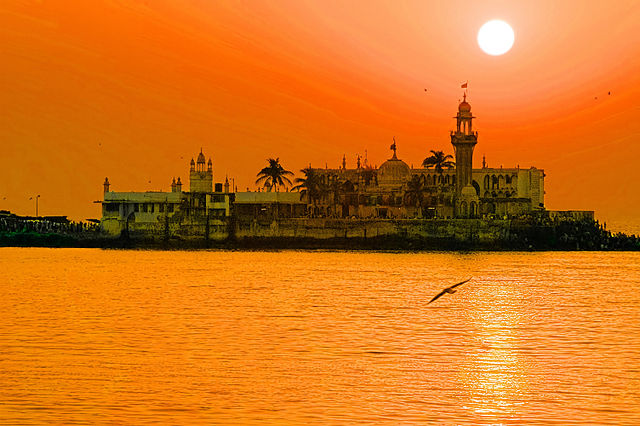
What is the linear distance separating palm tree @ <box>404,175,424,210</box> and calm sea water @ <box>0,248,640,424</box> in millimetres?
82566

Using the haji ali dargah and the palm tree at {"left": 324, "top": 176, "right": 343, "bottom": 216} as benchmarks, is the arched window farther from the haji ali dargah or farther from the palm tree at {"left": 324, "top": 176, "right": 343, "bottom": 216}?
the palm tree at {"left": 324, "top": 176, "right": 343, "bottom": 216}

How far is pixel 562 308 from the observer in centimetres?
6638

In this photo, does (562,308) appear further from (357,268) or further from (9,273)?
(9,273)

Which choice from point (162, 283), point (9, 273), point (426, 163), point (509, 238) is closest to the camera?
point (162, 283)

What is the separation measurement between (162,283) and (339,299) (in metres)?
21.6

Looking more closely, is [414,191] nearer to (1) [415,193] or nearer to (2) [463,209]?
(1) [415,193]

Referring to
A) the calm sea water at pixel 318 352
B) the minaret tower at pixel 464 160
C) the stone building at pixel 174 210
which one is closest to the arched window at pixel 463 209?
the minaret tower at pixel 464 160

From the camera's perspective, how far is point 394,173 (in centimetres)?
17762

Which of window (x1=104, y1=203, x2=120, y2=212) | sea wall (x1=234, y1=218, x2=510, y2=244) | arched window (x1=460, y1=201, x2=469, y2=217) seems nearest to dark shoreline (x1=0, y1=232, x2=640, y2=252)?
sea wall (x1=234, y1=218, x2=510, y2=244)

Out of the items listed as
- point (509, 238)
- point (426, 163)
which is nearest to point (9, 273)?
point (509, 238)

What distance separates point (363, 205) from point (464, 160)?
1960 centimetres

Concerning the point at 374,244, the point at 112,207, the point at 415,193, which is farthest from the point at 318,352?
the point at 112,207

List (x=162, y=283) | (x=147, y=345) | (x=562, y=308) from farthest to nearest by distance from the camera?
(x=162, y=283), (x=562, y=308), (x=147, y=345)

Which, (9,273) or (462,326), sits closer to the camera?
(462,326)
